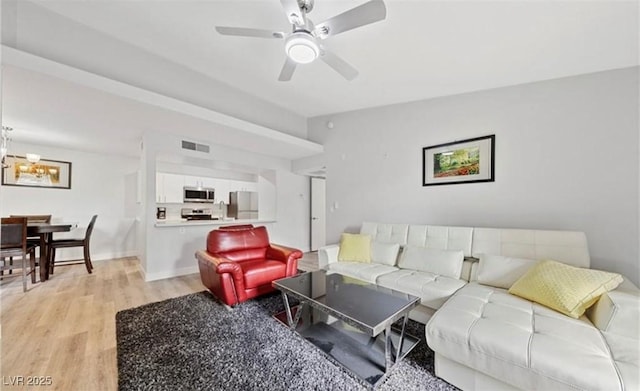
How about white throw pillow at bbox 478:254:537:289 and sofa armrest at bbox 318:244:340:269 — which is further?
sofa armrest at bbox 318:244:340:269

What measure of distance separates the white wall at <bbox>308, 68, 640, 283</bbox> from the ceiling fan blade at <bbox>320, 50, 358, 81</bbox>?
1.69 metres

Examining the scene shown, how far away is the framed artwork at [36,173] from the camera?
4016 millimetres

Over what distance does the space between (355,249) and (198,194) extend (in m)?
4.10

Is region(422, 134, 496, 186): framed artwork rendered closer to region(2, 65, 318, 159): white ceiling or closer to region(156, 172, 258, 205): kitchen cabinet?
region(2, 65, 318, 159): white ceiling

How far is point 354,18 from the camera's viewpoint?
1.64 m

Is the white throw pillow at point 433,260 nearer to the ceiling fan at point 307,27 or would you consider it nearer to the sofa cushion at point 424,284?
the sofa cushion at point 424,284

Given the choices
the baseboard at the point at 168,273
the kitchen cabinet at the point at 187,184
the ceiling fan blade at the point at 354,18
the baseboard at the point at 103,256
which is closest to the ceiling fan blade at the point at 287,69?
the ceiling fan blade at the point at 354,18

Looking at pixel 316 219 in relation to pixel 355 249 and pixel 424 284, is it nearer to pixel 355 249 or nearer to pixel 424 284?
pixel 355 249

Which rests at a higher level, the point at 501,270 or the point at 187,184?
the point at 187,184

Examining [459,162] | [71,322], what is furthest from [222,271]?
[459,162]

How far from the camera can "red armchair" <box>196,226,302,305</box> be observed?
2.50m

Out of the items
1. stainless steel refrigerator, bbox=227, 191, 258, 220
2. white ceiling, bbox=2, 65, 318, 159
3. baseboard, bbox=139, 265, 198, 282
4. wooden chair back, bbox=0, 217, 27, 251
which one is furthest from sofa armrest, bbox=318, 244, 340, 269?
wooden chair back, bbox=0, 217, 27, 251

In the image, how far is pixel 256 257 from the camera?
324cm

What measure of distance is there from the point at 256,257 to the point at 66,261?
4.01m
